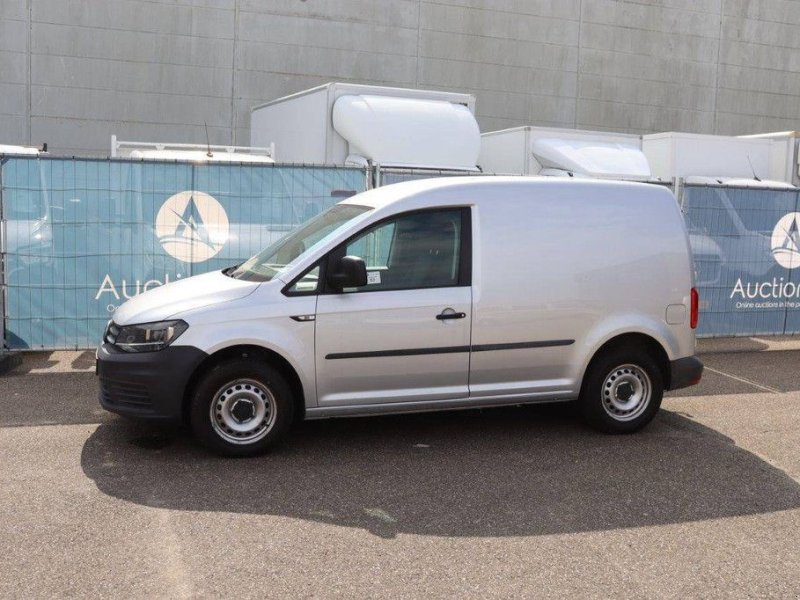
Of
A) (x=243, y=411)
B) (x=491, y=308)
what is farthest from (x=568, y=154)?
(x=243, y=411)

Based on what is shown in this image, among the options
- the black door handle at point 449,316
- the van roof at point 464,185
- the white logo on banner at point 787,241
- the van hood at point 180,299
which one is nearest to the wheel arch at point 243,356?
the van hood at point 180,299

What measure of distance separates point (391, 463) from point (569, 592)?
2.05 metres

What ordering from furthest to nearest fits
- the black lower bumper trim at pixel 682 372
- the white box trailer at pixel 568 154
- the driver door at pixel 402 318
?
1. the white box trailer at pixel 568 154
2. the black lower bumper trim at pixel 682 372
3. the driver door at pixel 402 318

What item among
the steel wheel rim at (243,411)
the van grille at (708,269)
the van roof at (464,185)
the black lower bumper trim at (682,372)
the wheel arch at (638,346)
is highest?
the van roof at (464,185)

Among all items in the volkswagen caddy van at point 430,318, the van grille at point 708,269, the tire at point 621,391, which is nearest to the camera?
the volkswagen caddy van at point 430,318

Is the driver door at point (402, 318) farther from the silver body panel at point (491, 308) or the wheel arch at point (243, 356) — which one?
the wheel arch at point (243, 356)

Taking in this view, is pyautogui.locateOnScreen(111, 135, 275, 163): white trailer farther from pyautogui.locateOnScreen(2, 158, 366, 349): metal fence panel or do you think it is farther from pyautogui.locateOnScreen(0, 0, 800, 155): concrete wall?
pyautogui.locateOnScreen(0, 0, 800, 155): concrete wall

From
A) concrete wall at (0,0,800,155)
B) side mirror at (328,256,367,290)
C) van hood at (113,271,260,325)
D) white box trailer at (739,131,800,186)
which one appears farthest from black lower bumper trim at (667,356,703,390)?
concrete wall at (0,0,800,155)

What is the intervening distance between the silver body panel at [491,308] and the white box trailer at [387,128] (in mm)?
4136

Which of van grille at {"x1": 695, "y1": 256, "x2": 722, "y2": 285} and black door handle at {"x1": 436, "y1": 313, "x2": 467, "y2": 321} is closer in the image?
black door handle at {"x1": 436, "y1": 313, "x2": 467, "y2": 321}

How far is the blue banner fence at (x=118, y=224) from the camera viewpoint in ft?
28.5

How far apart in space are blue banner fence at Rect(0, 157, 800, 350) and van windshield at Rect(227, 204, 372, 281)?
96.5 inches

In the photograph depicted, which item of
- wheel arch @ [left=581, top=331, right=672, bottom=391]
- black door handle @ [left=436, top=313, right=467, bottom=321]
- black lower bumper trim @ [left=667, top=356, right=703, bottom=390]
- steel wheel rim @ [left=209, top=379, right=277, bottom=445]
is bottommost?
steel wheel rim @ [left=209, top=379, right=277, bottom=445]

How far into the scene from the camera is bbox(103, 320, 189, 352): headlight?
18.9ft
